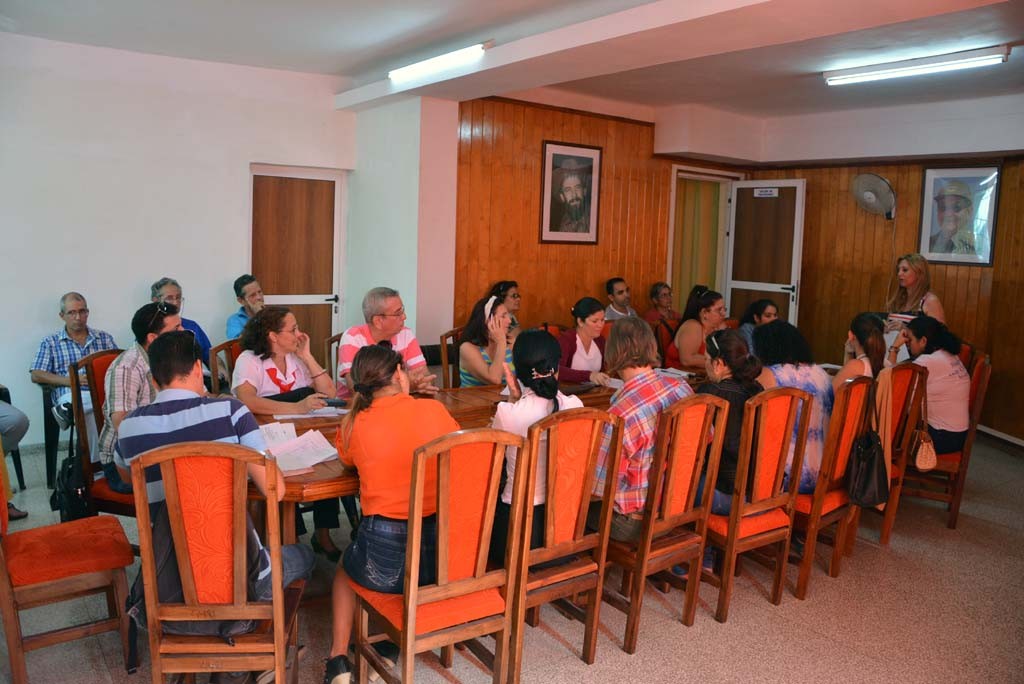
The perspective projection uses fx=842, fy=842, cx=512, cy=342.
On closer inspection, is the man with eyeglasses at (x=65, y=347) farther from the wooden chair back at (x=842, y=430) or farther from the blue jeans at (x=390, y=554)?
the wooden chair back at (x=842, y=430)

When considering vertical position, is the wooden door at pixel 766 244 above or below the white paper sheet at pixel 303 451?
above

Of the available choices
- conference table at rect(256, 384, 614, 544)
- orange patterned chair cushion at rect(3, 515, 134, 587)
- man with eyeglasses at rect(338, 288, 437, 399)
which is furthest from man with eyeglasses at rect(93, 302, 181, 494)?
→ man with eyeglasses at rect(338, 288, 437, 399)

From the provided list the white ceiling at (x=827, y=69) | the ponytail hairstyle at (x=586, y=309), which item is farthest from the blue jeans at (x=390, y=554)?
the white ceiling at (x=827, y=69)

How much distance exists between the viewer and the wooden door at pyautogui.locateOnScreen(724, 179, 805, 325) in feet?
25.0

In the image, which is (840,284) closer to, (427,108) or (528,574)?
(427,108)

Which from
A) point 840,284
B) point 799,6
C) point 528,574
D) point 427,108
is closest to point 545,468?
point 528,574

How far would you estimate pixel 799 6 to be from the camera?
3256mm

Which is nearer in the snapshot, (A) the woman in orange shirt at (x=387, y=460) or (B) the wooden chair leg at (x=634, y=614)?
(A) the woman in orange shirt at (x=387, y=460)

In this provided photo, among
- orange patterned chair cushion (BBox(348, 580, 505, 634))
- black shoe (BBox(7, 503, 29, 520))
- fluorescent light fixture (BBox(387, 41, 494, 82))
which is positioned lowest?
black shoe (BBox(7, 503, 29, 520))

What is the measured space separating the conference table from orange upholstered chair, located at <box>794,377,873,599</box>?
36.6 inches

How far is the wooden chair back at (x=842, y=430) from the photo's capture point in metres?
3.32

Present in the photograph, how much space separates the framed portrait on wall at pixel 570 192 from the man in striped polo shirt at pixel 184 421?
14.3 feet

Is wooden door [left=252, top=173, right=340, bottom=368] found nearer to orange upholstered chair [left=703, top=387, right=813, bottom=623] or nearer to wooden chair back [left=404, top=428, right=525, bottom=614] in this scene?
orange upholstered chair [left=703, top=387, right=813, bottom=623]

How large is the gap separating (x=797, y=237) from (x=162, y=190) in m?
5.29
